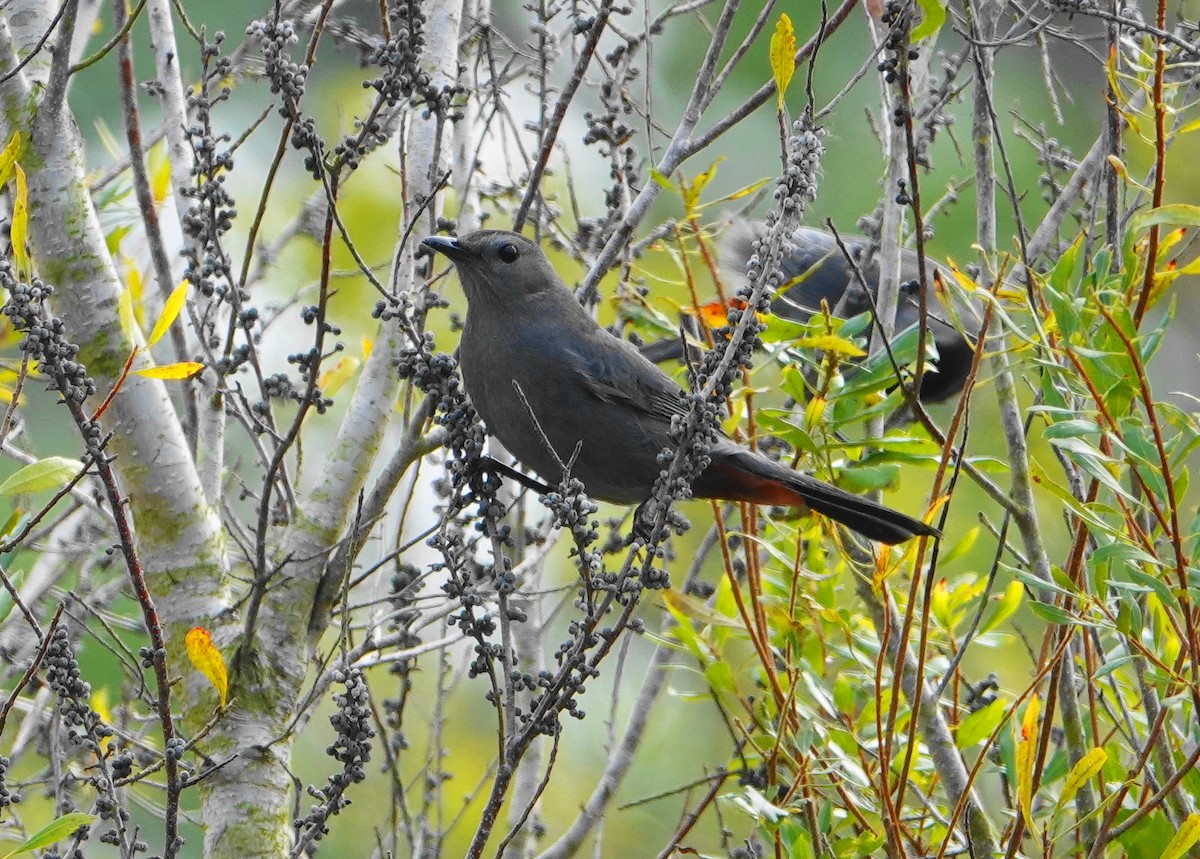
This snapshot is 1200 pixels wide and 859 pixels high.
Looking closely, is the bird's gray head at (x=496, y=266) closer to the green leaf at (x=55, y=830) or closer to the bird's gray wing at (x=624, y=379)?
the bird's gray wing at (x=624, y=379)

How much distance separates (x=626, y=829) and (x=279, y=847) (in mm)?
5331

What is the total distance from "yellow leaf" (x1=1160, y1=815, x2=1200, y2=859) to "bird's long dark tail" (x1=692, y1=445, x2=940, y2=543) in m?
1.08

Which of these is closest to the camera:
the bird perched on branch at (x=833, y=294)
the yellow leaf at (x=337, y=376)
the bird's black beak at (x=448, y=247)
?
the bird's black beak at (x=448, y=247)

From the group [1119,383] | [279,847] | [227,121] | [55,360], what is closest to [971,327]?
[1119,383]

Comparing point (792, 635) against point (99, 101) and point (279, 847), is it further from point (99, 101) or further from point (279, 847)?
point (99, 101)

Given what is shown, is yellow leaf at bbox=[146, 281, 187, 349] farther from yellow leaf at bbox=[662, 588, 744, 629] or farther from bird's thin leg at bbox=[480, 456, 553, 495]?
yellow leaf at bbox=[662, 588, 744, 629]

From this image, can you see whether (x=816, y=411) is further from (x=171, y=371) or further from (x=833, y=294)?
(x=833, y=294)

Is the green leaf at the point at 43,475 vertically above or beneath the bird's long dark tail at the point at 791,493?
beneath

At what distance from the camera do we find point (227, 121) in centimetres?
1092

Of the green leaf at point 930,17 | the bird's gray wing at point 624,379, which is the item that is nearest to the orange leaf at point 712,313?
the bird's gray wing at point 624,379

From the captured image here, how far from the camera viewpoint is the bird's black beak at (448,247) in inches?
147

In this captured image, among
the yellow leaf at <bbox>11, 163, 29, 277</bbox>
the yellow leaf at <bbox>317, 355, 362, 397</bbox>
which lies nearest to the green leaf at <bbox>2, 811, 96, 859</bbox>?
the yellow leaf at <bbox>11, 163, 29, 277</bbox>

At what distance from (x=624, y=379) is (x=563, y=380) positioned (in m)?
0.21

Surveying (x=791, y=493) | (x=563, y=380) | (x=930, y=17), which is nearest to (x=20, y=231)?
(x=930, y=17)
